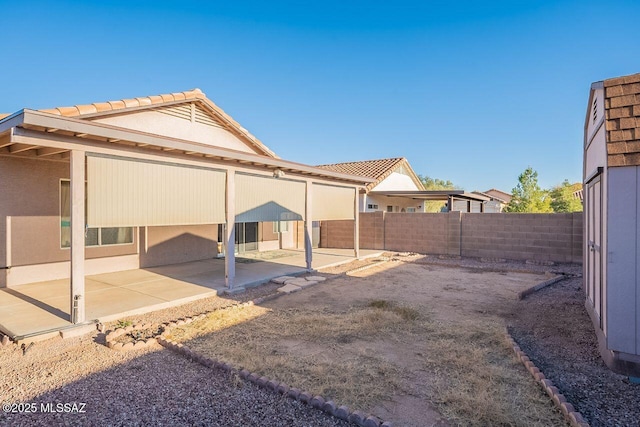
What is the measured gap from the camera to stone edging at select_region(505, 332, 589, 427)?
2676 mm

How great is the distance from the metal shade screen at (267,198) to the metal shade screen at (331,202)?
2.49 feet

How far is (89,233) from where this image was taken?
8.34 m

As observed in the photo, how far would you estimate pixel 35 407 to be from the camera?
3.05 m

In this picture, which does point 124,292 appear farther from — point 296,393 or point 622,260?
point 622,260

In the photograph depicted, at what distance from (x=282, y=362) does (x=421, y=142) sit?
106ft

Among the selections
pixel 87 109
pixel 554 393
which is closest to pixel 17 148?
pixel 87 109

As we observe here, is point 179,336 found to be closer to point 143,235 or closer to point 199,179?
point 199,179

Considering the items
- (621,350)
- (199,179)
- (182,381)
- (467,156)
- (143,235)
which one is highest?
(467,156)

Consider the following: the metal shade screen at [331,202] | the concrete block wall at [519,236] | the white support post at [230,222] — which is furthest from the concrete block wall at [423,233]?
the white support post at [230,222]

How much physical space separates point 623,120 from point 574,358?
2.82 metres

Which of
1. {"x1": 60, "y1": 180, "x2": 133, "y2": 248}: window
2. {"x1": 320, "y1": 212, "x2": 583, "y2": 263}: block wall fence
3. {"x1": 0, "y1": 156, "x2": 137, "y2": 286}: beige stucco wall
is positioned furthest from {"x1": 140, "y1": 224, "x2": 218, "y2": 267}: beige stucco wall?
{"x1": 320, "y1": 212, "x2": 583, "y2": 263}: block wall fence

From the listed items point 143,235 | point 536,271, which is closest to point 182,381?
point 143,235

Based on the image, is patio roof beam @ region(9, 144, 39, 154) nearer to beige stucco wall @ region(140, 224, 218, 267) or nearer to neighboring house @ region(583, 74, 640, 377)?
beige stucco wall @ region(140, 224, 218, 267)

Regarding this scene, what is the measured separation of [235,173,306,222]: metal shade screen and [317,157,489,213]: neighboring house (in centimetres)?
641
